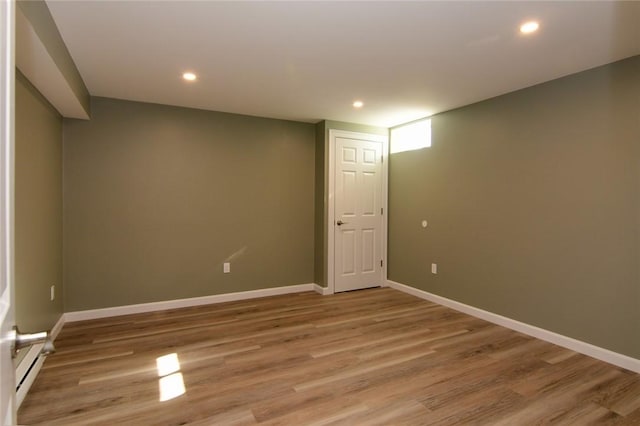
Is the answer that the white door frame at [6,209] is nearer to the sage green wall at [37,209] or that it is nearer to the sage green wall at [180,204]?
the sage green wall at [37,209]

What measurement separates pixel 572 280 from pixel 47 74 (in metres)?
4.29

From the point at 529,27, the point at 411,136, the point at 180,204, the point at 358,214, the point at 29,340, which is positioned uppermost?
the point at 529,27

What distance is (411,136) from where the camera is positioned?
4.51 metres

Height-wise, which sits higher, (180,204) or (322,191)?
(322,191)

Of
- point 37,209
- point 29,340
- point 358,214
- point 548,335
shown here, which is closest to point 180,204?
point 37,209

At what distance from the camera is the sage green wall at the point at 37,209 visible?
225cm

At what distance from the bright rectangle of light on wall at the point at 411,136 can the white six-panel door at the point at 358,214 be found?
229 mm

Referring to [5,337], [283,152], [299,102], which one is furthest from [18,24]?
[283,152]

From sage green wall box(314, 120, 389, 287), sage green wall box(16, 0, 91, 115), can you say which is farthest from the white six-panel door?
sage green wall box(16, 0, 91, 115)

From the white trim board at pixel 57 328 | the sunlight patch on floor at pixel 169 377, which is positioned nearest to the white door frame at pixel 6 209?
the sunlight patch on floor at pixel 169 377

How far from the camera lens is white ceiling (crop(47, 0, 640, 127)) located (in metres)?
1.94

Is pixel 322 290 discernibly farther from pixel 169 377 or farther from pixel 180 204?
pixel 169 377

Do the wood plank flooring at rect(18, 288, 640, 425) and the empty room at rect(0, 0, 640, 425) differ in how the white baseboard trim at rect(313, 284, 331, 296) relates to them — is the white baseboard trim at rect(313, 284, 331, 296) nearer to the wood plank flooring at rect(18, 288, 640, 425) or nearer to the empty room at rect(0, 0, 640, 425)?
the empty room at rect(0, 0, 640, 425)

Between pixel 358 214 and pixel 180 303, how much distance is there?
99.0 inches
